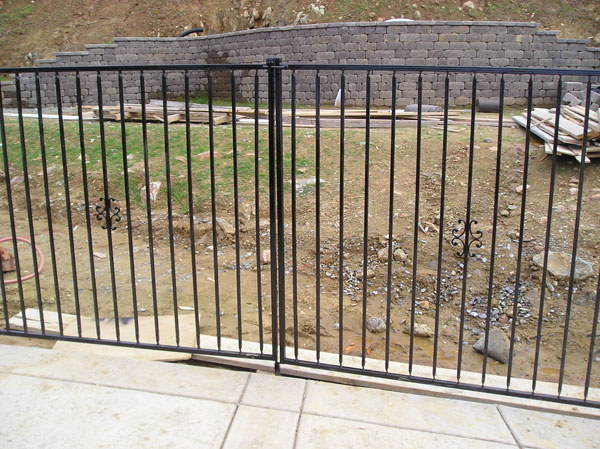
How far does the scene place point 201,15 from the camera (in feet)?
79.8

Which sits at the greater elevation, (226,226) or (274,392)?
(274,392)

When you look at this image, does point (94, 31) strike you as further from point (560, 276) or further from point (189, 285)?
point (560, 276)

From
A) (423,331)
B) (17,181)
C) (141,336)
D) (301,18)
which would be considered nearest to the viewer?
(141,336)

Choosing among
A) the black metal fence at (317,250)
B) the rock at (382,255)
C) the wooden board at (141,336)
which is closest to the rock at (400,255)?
the black metal fence at (317,250)

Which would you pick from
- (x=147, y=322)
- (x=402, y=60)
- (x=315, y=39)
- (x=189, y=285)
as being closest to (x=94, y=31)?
(x=315, y=39)

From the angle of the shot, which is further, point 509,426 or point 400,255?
point 400,255

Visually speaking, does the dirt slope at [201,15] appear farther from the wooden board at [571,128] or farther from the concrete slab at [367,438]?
the concrete slab at [367,438]

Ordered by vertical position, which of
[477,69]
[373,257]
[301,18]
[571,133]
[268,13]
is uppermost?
[268,13]

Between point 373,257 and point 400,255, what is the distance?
0.34 metres

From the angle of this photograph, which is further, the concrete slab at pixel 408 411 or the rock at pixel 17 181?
the rock at pixel 17 181

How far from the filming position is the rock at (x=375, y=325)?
5191mm

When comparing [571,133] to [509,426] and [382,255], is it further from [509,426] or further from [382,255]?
[509,426]

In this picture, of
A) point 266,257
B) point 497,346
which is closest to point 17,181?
point 266,257

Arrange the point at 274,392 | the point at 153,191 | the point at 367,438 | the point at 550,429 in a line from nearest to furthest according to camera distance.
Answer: the point at 367,438 → the point at 550,429 → the point at 274,392 → the point at 153,191
